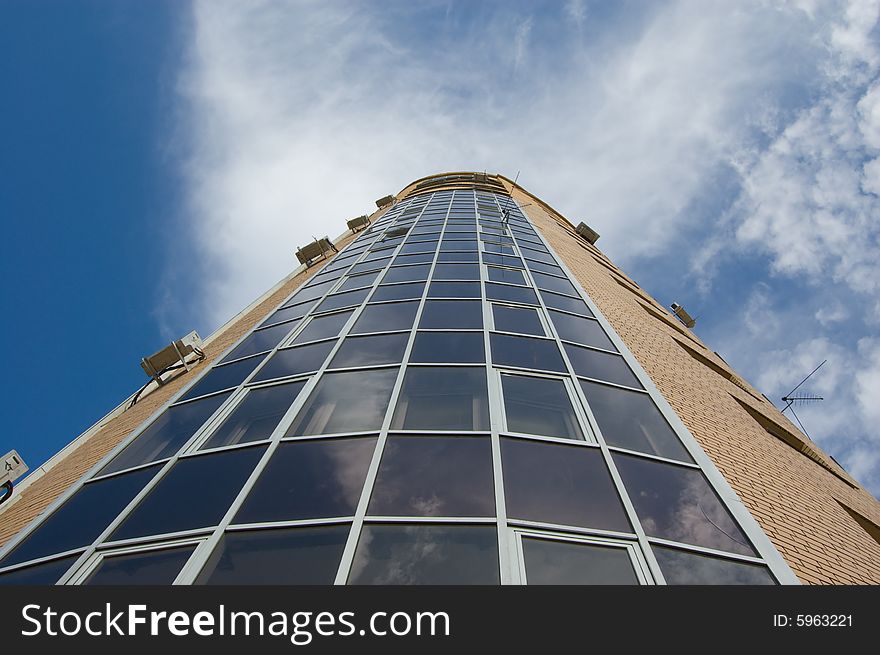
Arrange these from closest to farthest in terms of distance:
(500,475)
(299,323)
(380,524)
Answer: (380,524) < (500,475) < (299,323)

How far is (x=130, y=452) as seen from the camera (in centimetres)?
652

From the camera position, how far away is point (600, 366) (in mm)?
7430

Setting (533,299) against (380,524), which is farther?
(533,299)

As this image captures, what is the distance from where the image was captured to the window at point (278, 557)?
3.73m

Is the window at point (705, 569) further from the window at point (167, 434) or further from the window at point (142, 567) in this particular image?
the window at point (167, 434)

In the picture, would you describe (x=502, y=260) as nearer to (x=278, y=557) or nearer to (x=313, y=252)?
(x=313, y=252)

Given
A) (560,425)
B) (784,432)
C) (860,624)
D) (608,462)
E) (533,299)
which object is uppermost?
(533,299)

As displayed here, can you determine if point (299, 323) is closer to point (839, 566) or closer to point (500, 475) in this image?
point (500, 475)

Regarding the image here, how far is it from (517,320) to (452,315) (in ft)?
3.91

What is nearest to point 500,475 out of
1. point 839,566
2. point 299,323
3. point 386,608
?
point 386,608

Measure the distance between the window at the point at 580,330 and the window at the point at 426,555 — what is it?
4796 millimetres

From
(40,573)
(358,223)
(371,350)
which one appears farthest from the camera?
(358,223)

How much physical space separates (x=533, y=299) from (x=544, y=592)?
7.02 metres

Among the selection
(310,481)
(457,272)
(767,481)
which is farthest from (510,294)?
(310,481)
